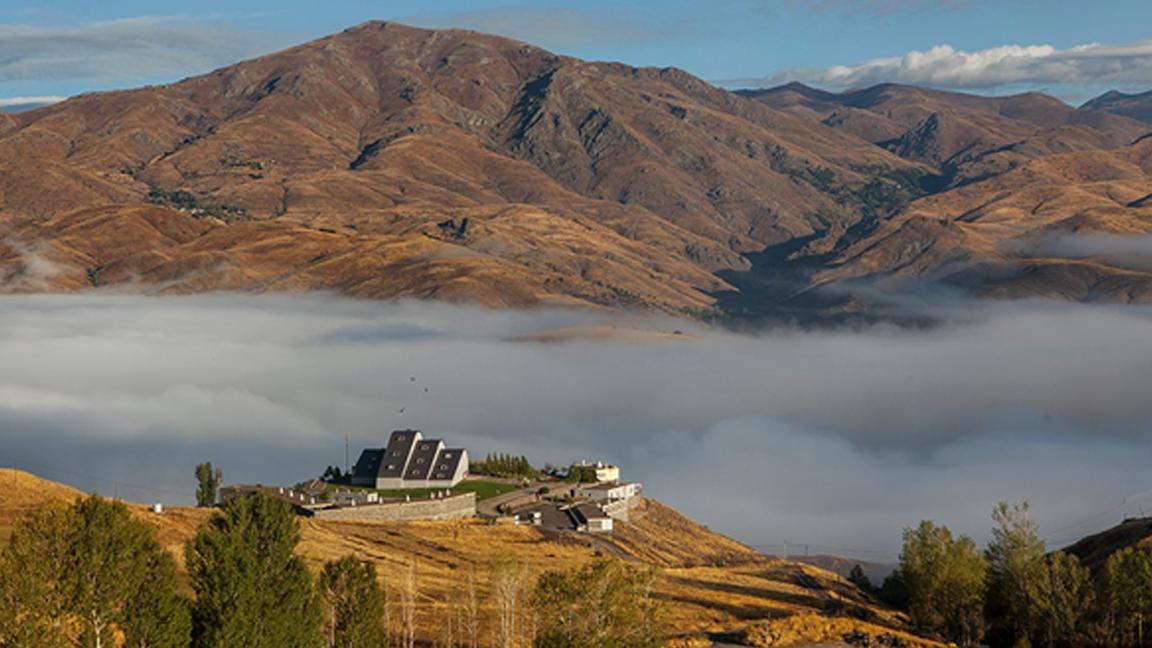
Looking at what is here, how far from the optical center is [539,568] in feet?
462

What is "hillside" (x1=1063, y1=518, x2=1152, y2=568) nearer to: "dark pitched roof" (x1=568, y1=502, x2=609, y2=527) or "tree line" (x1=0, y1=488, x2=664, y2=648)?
"dark pitched roof" (x1=568, y1=502, x2=609, y2=527)

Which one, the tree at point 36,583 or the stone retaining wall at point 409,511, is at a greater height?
the stone retaining wall at point 409,511

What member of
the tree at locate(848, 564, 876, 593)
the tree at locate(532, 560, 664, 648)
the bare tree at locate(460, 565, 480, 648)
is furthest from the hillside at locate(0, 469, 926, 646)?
the tree at locate(532, 560, 664, 648)

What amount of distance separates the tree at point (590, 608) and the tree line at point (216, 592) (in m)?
0.08

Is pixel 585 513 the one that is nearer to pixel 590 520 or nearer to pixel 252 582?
pixel 590 520

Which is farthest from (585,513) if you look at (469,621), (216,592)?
(216,592)

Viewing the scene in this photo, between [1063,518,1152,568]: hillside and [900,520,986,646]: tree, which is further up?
[1063,518,1152,568]: hillside

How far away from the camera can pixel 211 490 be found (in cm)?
19525

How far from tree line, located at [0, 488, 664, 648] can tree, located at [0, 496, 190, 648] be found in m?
0.05

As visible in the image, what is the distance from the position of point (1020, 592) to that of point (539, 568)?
4488cm

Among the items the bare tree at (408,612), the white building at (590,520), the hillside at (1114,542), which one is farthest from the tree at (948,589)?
the white building at (590,520)

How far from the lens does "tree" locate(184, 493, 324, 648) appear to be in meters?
73.5

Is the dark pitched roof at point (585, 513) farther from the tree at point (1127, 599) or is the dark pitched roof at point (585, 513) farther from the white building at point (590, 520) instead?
the tree at point (1127, 599)

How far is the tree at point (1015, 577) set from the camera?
429 ft
